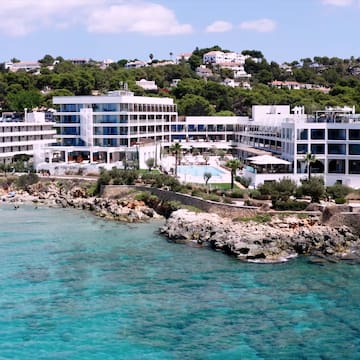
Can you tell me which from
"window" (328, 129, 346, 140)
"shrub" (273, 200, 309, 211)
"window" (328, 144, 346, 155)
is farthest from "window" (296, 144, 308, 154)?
"shrub" (273, 200, 309, 211)

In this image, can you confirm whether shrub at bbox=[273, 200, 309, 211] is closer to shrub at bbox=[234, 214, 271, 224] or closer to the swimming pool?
shrub at bbox=[234, 214, 271, 224]

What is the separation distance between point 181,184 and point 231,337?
22.1 metres

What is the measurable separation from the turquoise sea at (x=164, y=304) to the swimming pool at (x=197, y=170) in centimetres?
1648

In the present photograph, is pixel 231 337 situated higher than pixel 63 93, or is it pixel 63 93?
pixel 63 93

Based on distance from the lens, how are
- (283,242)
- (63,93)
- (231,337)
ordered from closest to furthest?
(231,337), (283,242), (63,93)

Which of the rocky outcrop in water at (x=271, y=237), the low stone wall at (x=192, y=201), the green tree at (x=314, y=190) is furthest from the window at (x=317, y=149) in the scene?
the rocky outcrop in water at (x=271, y=237)

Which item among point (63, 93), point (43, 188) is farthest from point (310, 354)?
point (63, 93)

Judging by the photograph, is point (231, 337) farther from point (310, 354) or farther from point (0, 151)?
point (0, 151)

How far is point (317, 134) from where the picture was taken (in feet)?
147

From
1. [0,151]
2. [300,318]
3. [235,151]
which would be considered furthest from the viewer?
[235,151]

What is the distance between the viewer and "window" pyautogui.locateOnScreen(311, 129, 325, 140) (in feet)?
147

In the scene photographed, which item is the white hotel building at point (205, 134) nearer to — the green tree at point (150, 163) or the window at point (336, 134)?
the window at point (336, 134)

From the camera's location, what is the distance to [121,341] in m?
20.1

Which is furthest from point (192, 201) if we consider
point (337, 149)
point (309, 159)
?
point (337, 149)
